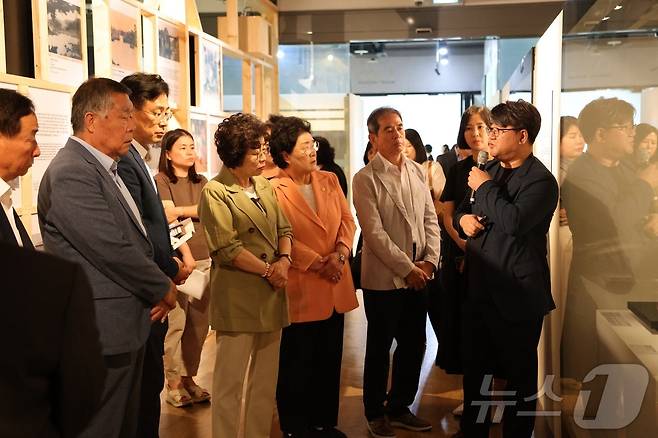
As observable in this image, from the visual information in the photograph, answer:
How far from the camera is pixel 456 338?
440cm

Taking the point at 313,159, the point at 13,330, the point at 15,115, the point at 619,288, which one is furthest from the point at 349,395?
the point at 13,330

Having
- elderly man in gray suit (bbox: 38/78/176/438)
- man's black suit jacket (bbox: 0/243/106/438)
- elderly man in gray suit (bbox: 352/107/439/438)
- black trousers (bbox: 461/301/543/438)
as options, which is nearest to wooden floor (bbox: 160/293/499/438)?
elderly man in gray suit (bbox: 352/107/439/438)

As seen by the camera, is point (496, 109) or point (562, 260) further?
point (562, 260)

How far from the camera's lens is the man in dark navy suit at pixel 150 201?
266 centimetres

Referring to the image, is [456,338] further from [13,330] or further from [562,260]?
[13,330]

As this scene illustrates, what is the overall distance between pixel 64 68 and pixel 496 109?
2.27 m

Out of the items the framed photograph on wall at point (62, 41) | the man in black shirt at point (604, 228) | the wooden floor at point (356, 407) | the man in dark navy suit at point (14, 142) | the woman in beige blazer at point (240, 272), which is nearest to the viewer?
the man in dark navy suit at point (14, 142)

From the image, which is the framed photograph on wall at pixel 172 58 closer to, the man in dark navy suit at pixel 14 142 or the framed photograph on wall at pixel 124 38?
the framed photograph on wall at pixel 124 38

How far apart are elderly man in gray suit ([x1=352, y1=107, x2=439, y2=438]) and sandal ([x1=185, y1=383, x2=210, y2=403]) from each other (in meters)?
1.10

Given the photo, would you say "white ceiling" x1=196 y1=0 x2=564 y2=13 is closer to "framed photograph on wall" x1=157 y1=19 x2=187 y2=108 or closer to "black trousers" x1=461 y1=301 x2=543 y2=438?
"framed photograph on wall" x1=157 y1=19 x2=187 y2=108

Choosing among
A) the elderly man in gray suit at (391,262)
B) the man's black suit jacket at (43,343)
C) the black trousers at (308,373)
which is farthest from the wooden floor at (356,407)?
the man's black suit jacket at (43,343)

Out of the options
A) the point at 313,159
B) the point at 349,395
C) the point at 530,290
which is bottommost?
the point at 349,395

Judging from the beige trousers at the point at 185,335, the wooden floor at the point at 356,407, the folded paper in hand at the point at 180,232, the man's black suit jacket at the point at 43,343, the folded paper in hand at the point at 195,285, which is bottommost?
the wooden floor at the point at 356,407

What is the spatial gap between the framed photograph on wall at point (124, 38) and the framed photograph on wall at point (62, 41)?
405 mm
